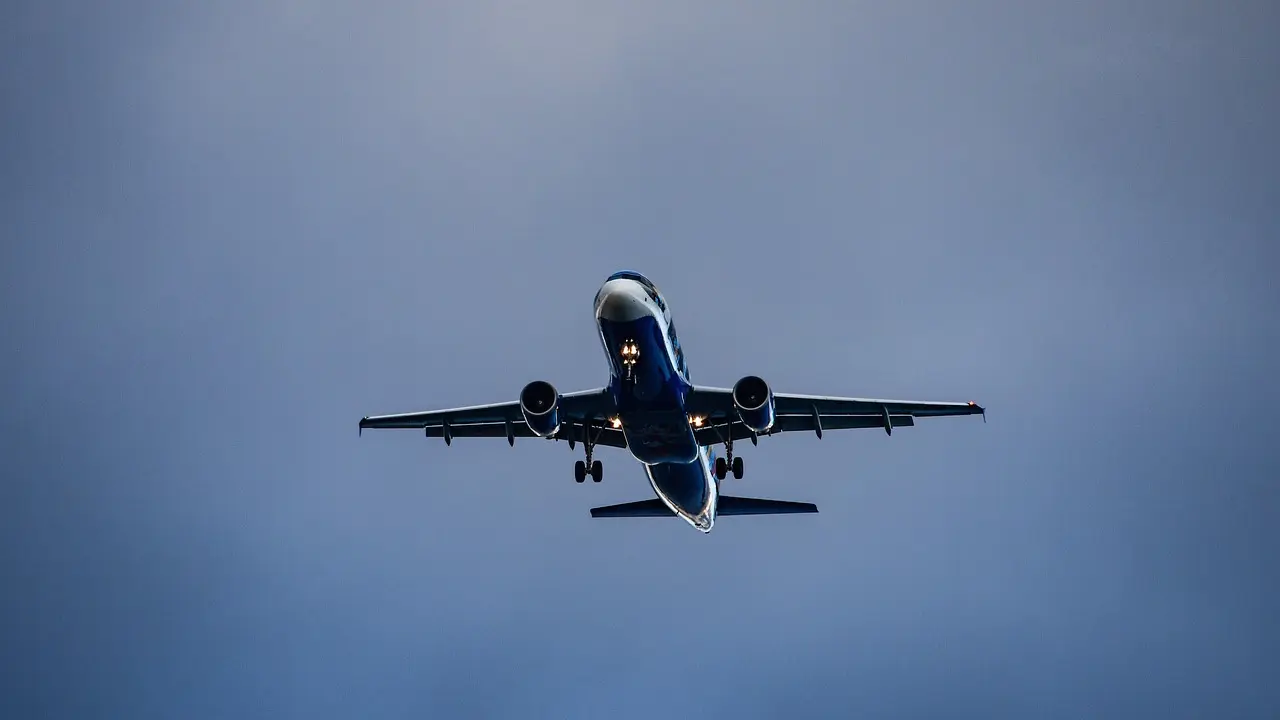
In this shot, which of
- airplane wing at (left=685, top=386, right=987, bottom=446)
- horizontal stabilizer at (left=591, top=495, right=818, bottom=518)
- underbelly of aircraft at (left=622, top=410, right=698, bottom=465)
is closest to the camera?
underbelly of aircraft at (left=622, top=410, right=698, bottom=465)

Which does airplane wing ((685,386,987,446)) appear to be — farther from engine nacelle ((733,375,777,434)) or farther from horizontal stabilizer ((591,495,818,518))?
horizontal stabilizer ((591,495,818,518))

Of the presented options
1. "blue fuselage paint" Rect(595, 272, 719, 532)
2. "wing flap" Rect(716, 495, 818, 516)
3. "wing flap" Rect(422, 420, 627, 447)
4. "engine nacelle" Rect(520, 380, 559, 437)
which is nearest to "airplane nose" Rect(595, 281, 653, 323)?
"blue fuselage paint" Rect(595, 272, 719, 532)

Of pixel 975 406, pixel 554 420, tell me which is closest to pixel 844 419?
pixel 975 406

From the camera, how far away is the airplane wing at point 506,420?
36219mm

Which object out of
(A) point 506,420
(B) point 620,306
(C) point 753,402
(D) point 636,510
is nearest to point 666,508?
(D) point 636,510

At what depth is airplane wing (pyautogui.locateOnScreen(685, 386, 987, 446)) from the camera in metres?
35.8

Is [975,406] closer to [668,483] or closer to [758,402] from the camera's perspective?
[758,402]

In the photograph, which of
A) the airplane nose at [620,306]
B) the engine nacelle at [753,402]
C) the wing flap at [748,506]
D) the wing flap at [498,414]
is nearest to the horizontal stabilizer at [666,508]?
the wing flap at [748,506]

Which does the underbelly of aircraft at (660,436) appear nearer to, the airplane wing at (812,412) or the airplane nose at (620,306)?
the airplane wing at (812,412)

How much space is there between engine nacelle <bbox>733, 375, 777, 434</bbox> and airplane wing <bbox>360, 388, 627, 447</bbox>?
4.05 metres

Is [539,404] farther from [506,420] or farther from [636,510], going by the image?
[636,510]

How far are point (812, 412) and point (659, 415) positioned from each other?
6.11 m

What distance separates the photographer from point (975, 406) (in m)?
36.5

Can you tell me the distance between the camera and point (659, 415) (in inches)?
1369
